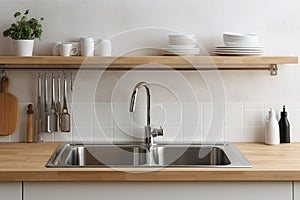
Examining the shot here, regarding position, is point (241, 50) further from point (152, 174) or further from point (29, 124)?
point (29, 124)

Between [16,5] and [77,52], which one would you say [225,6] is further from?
[16,5]

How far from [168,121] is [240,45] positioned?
1.78 feet

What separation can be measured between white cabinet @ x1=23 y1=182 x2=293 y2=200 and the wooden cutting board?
2.28ft

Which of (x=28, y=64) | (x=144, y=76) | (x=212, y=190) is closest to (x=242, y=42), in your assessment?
(x=144, y=76)

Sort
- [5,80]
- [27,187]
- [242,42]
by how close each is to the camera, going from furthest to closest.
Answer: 1. [5,80]
2. [242,42]
3. [27,187]

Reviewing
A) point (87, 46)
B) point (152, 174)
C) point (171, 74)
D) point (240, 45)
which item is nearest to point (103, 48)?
point (87, 46)

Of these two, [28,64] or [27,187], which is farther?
[28,64]

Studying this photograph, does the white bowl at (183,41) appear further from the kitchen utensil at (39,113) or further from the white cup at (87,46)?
the kitchen utensil at (39,113)

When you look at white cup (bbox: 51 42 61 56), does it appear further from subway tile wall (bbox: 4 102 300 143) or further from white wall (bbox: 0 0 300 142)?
subway tile wall (bbox: 4 102 300 143)

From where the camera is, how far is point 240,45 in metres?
2.57

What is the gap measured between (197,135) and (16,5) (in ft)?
3.71

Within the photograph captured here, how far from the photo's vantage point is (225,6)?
2770mm

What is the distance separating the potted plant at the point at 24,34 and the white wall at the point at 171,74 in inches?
5.6

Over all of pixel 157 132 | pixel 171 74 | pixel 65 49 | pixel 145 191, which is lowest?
pixel 145 191
